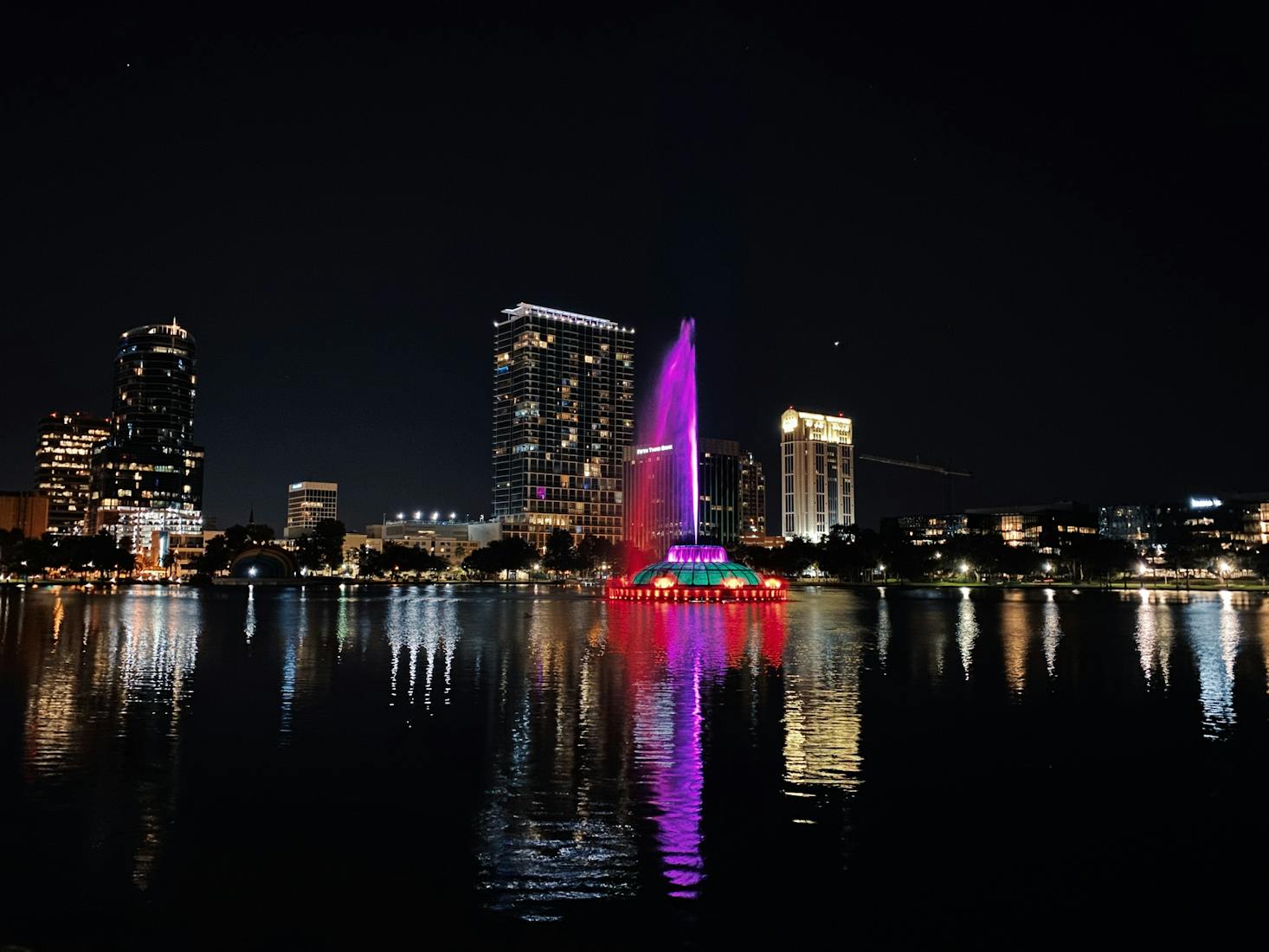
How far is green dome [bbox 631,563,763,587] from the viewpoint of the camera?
9612cm

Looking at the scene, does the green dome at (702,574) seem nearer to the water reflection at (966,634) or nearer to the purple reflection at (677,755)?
the water reflection at (966,634)

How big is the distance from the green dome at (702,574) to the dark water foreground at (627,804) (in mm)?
61506

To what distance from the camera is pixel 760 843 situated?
13078 millimetres

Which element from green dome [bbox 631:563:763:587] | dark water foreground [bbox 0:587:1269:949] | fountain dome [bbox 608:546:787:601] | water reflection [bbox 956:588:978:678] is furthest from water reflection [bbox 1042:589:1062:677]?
green dome [bbox 631:563:763:587]

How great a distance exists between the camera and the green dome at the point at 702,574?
96125mm

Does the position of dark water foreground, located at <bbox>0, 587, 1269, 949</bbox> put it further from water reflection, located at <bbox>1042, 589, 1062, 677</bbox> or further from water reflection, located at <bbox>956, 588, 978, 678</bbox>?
water reflection, located at <bbox>956, 588, 978, 678</bbox>

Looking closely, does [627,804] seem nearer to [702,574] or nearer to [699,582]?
[699,582]

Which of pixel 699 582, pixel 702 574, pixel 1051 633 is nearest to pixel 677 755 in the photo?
pixel 1051 633

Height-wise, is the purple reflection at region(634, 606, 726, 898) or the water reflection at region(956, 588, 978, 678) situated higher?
the water reflection at region(956, 588, 978, 678)

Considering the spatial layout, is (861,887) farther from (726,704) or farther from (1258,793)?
(726,704)

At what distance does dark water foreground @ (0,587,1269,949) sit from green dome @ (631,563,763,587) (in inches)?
2422

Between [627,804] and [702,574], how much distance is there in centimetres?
8246

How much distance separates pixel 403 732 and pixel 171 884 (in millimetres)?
9906

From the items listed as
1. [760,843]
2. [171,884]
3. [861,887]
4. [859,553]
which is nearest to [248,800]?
[171,884]
